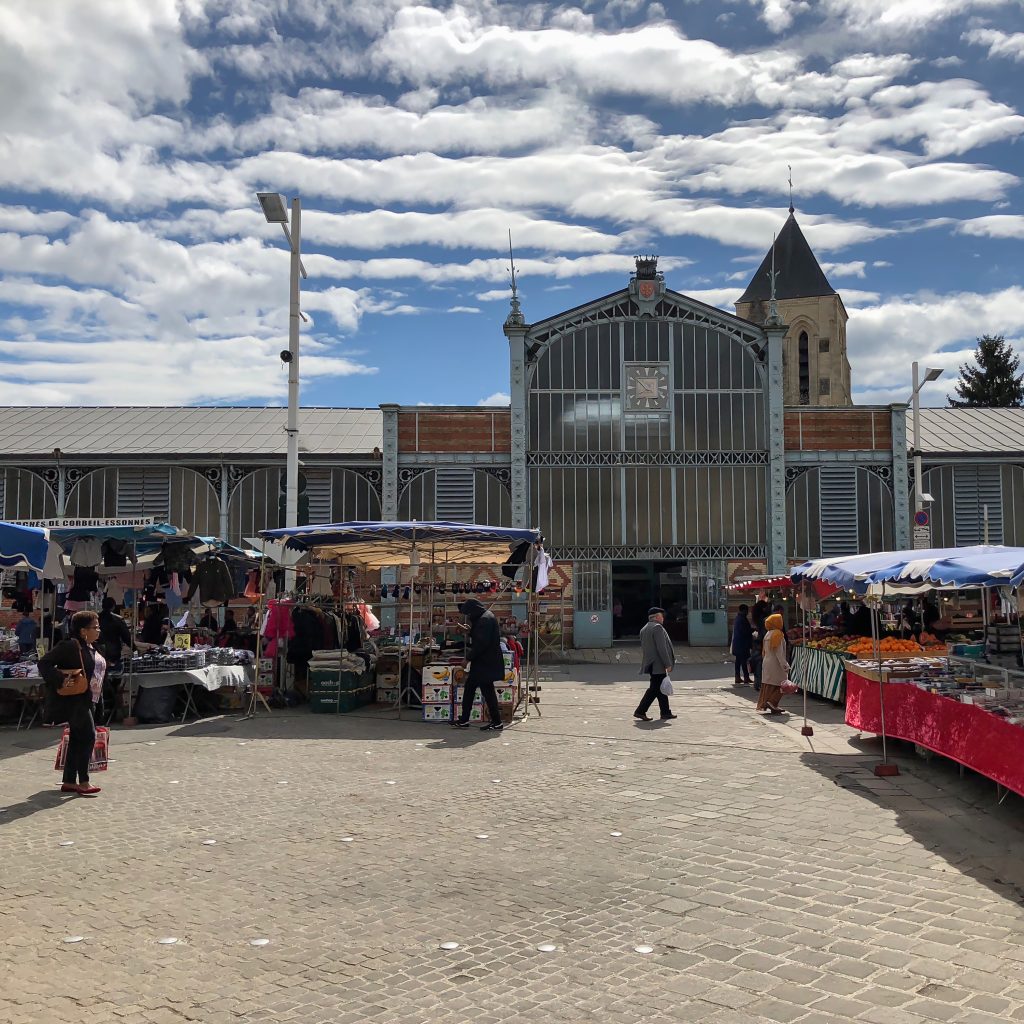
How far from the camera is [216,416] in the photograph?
34.9 m

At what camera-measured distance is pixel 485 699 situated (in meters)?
13.6

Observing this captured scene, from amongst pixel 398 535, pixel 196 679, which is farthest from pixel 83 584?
pixel 398 535

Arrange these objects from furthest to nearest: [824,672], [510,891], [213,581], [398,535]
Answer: [213,581] < [824,672] < [398,535] < [510,891]

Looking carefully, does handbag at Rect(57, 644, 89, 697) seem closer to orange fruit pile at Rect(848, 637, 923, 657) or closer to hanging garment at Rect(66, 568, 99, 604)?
hanging garment at Rect(66, 568, 99, 604)

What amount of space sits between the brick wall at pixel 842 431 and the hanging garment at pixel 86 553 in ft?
69.3

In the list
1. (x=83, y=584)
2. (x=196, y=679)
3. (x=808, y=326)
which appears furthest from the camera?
(x=808, y=326)

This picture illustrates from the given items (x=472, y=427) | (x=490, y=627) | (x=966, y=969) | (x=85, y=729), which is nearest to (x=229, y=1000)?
(x=966, y=969)

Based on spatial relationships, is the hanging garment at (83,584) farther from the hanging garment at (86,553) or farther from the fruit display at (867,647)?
the fruit display at (867,647)

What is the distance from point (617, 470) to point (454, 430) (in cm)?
511

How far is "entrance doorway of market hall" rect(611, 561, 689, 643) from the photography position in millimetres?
30547

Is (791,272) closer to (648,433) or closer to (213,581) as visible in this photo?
(648,433)

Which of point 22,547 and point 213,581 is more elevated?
point 22,547

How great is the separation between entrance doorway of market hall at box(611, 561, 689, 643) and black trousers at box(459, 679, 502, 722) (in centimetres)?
1690


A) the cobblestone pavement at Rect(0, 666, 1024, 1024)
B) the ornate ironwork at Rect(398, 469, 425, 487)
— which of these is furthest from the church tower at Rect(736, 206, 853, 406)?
the cobblestone pavement at Rect(0, 666, 1024, 1024)
